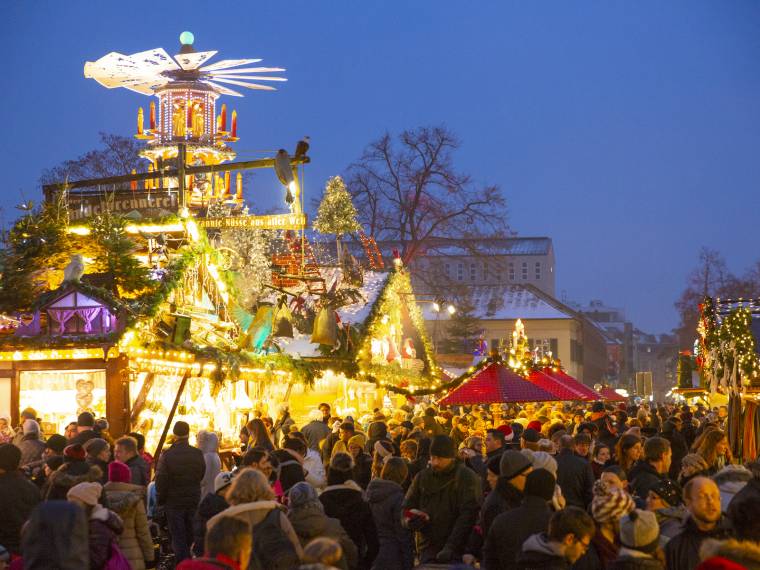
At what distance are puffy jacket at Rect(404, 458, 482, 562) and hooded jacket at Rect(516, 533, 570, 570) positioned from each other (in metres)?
2.54

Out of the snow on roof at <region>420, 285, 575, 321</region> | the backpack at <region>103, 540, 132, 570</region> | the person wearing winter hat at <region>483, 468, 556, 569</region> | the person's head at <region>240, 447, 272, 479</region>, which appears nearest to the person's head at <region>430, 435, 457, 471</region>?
the person's head at <region>240, 447, 272, 479</region>

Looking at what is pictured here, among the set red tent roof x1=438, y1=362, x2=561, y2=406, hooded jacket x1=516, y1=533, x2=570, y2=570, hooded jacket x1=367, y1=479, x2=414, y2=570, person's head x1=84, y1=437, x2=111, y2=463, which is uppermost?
red tent roof x1=438, y1=362, x2=561, y2=406

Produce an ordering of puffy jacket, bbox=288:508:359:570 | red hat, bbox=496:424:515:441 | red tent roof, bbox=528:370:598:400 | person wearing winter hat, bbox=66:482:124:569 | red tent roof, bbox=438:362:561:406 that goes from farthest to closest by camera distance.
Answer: red tent roof, bbox=528:370:598:400 < red tent roof, bbox=438:362:561:406 < red hat, bbox=496:424:515:441 < puffy jacket, bbox=288:508:359:570 < person wearing winter hat, bbox=66:482:124:569

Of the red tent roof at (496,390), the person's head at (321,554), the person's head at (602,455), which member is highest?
the red tent roof at (496,390)

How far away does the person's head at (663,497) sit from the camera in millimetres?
8508

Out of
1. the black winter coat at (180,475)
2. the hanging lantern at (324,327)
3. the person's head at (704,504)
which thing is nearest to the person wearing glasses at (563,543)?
the person's head at (704,504)

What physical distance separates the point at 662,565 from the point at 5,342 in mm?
14888

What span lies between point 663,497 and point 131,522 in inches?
165

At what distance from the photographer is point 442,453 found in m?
9.98

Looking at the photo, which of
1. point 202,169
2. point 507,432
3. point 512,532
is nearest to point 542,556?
point 512,532

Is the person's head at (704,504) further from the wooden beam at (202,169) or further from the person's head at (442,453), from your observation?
the wooden beam at (202,169)

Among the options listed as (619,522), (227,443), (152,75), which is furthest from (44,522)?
(152,75)

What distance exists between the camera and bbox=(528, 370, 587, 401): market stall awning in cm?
2298

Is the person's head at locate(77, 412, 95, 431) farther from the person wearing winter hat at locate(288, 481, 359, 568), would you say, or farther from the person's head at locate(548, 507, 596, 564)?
the person's head at locate(548, 507, 596, 564)
